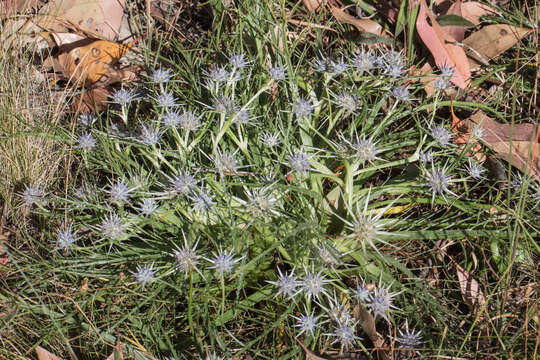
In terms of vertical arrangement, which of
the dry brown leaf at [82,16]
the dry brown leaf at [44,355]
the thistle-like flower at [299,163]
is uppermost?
the dry brown leaf at [82,16]

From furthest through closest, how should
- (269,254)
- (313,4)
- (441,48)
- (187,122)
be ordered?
(313,4), (441,48), (269,254), (187,122)

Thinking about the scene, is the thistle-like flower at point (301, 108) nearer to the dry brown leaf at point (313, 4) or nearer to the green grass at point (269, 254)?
the green grass at point (269, 254)

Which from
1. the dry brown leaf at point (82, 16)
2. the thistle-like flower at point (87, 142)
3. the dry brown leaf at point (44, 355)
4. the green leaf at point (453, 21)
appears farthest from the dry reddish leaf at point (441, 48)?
the dry brown leaf at point (44, 355)

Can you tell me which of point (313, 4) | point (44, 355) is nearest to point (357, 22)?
point (313, 4)

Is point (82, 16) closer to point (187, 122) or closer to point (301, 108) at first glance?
point (187, 122)

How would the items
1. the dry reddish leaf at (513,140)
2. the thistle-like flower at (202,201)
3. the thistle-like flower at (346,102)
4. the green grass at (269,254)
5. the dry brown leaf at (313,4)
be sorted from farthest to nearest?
the dry brown leaf at (313,4), the dry reddish leaf at (513,140), the thistle-like flower at (346,102), the green grass at (269,254), the thistle-like flower at (202,201)

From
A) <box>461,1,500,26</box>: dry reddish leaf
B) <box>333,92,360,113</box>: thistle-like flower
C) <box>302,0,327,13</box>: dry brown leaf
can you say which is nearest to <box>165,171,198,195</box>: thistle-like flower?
<box>333,92,360,113</box>: thistle-like flower

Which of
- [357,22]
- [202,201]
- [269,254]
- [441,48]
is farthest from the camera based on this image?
[357,22]
